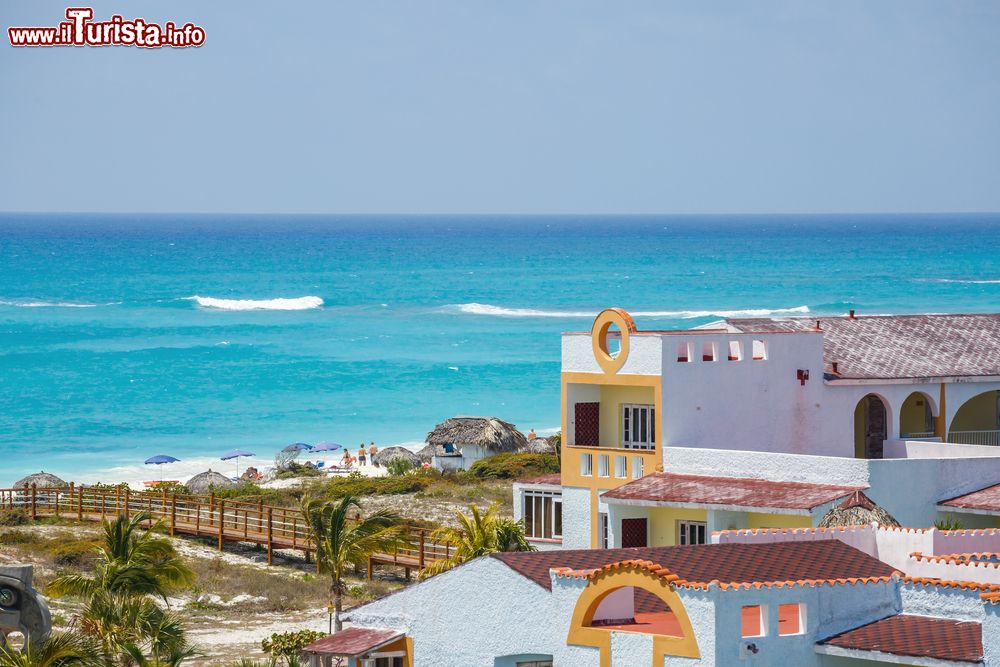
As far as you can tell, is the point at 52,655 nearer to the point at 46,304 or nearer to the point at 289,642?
the point at 289,642

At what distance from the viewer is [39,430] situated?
92062mm

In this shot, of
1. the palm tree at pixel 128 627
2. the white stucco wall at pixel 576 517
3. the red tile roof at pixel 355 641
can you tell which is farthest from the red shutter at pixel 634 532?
the palm tree at pixel 128 627

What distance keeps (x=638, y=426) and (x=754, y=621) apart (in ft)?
46.0

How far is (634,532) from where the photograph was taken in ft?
120

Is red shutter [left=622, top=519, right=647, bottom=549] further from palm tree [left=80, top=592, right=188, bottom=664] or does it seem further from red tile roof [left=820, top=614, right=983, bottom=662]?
red tile roof [left=820, top=614, right=983, bottom=662]

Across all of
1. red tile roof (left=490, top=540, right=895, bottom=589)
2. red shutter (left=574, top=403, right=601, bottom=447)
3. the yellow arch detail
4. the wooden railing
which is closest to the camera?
red tile roof (left=490, top=540, right=895, bottom=589)

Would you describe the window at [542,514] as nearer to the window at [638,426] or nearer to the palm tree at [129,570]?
the window at [638,426]

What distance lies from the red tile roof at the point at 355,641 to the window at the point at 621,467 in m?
12.2

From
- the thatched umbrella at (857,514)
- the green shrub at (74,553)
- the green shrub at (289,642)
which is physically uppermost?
the thatched umbrella at (857,514)

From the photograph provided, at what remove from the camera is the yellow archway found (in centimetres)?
2344

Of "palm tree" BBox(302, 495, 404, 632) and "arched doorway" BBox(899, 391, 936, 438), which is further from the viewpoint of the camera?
"arched doorway" BBox(899, 391, 936, 438)

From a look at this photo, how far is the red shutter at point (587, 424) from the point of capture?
3925 centimetres

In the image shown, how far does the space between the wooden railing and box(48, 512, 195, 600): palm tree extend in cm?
1062

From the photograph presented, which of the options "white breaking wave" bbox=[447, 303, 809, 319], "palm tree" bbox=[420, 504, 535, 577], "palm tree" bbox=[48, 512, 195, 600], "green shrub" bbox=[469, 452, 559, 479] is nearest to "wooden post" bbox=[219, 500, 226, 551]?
"palm tree" bbox=[420, 504, 535, 577]
